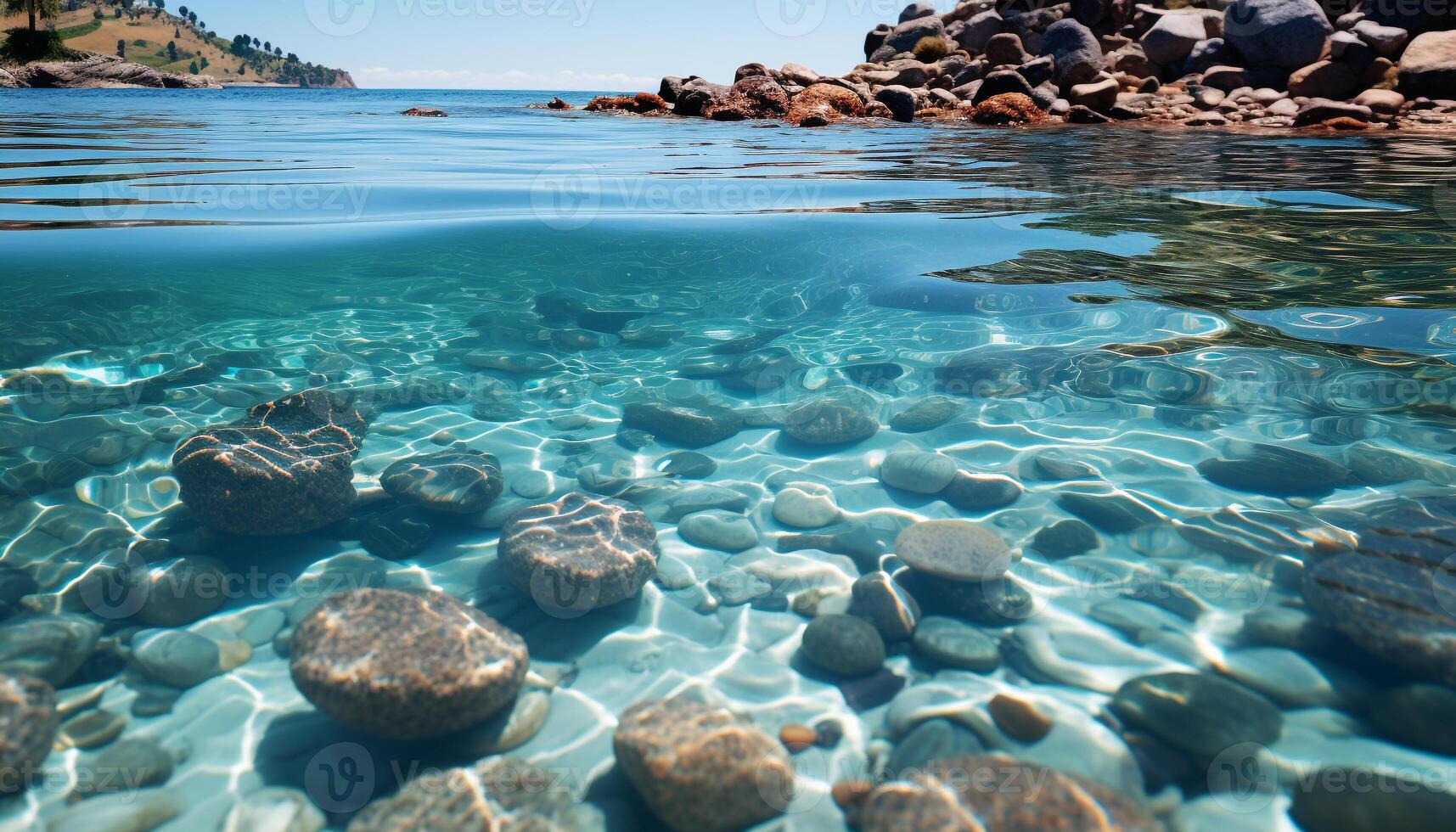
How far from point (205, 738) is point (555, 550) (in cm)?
129

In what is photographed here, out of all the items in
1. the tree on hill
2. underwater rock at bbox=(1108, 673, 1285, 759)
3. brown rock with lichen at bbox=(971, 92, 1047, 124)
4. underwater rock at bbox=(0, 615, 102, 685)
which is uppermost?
the tree on hill

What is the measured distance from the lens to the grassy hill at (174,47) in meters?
115

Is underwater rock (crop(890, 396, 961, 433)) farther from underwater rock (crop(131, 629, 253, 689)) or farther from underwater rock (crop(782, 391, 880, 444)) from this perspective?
underwater rock (crop(131, 629, 253, 689))

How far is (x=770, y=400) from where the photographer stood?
189 inches

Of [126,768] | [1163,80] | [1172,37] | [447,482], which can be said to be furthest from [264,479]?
[1163,80]

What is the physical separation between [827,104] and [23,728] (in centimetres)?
2036

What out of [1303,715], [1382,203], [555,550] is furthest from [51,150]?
[1382,203]

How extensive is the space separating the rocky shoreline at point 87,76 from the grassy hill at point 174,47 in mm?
61369

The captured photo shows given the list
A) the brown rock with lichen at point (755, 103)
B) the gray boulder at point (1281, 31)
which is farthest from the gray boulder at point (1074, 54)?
the brown rock with lichen at point (755, 103)

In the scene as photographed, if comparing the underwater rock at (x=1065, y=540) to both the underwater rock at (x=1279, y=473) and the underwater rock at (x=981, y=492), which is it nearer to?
the underwater rock at (x=981, y=492)

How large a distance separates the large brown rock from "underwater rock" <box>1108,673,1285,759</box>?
22303 millimetres

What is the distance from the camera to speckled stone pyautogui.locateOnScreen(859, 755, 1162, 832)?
5.84ft

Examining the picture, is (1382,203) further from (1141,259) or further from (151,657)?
(151,657)
